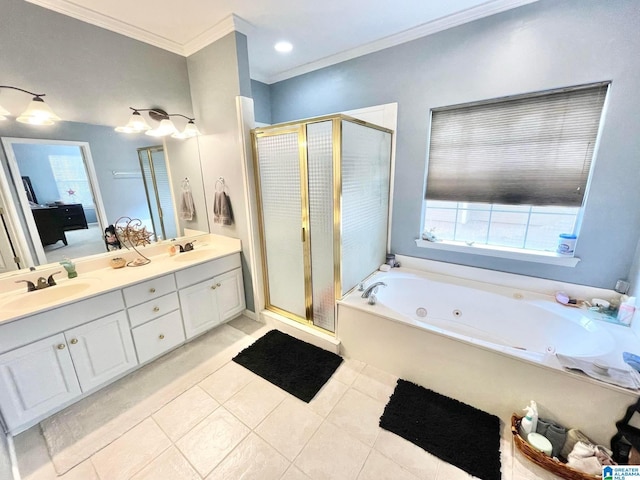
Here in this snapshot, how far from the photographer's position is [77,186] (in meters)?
1.94

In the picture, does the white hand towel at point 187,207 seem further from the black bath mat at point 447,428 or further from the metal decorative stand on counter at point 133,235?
the black bath mat at point 447,428

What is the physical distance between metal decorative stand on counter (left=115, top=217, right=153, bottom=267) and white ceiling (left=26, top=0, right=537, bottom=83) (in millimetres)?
1524

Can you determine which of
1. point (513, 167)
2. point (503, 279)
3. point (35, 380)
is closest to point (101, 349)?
point (35, 380)

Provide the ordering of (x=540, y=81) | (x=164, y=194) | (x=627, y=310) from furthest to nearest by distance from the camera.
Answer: (x=164, y=194)
(x=540, y=81)
(x=627, y=310)

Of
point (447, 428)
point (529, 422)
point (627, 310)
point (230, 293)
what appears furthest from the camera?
point (230, 293)

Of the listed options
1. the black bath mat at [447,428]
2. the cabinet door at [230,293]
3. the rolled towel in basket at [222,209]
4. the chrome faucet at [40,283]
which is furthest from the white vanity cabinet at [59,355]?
the black bath mat at [447,428]

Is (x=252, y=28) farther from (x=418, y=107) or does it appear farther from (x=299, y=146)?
(x=418, y=107)

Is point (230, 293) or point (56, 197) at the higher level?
point (56, 197)

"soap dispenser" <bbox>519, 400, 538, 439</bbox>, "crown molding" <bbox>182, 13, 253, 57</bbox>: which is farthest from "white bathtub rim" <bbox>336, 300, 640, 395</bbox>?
"crown molding" <bbox>182, 13, 253, 57</bbox>

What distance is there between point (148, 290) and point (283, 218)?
1.23 meters

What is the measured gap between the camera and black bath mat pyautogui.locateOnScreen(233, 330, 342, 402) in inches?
74.3

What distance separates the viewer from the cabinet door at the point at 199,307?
2227 mm

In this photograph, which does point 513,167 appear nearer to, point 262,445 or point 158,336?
point 262,445

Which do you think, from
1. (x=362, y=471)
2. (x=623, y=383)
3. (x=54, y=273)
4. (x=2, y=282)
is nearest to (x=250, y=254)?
(x=54, y=273)
